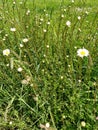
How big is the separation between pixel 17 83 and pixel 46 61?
0.36 m

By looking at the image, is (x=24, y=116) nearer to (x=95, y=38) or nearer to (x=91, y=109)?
(x=91, y=109)

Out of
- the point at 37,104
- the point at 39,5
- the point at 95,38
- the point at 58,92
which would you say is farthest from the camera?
the point at 39,5

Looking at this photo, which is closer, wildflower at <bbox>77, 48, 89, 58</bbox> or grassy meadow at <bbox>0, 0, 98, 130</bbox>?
wildflower at <bbox>77, 48, 89, 58</bbox>

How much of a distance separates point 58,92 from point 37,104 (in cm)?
34

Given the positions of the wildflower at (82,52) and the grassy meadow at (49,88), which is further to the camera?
the grassy meadow at (49,88)

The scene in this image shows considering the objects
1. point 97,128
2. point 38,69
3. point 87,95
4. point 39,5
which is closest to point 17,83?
point 38,69

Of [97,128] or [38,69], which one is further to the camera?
[38,69]

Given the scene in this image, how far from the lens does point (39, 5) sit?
320 inches

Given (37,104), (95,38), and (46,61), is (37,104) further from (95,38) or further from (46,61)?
(95,38)

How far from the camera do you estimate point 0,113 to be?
11.3 ft

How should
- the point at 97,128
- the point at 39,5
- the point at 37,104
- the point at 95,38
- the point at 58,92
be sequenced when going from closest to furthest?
the point at 97,128 → the point at 37,104 → the point at 58,92 → the point at 95,38 → the point at 39,5

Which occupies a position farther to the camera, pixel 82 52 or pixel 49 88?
pixel 49 88

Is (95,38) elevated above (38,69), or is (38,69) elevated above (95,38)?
(95,38)

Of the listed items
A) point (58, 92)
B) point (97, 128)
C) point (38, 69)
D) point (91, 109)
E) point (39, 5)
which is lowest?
point (97, 128)
